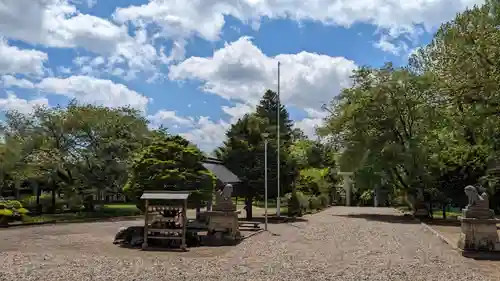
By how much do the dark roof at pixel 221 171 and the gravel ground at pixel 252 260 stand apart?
29.2ft

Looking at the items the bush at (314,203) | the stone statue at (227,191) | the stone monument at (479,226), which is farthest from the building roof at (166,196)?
the bush at (314,203)

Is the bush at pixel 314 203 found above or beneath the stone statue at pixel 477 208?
beneath

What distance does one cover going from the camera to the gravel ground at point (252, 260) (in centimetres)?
1034

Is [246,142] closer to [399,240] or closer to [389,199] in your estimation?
[399,240]

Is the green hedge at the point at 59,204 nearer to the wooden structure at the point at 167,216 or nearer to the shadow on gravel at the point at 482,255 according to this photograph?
the wooden structure at the point at 167,216

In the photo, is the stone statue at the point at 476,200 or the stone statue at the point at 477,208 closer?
the stone statue at the point at 477,208

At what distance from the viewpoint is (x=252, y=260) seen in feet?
41.3

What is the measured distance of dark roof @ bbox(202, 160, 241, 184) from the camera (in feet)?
89.7

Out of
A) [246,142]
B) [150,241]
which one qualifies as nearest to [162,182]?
[150,241]

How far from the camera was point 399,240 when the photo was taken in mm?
17594

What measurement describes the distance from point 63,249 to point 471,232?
11574 millimetres

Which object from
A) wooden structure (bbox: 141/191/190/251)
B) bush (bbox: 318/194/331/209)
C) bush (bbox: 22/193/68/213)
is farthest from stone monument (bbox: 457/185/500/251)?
bush (bbox: 318/194/331/209)

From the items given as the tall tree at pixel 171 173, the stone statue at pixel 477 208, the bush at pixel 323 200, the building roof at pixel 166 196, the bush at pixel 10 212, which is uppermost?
the tall tree at pixel 171 173

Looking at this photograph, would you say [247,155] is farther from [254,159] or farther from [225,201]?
[225,201]
